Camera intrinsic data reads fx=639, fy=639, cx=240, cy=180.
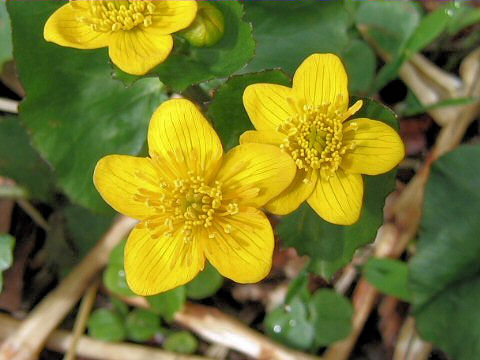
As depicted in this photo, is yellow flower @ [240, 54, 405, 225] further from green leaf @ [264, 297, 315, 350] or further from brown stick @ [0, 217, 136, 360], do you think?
brown stick @ [0, 217, 136, 360]

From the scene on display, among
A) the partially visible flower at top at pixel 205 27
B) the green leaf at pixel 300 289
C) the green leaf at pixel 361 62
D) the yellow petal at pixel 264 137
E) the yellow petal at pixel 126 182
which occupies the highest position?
the partially visible flower at top at pixel 205 27

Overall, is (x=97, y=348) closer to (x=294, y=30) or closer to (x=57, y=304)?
(x=57, y=304)

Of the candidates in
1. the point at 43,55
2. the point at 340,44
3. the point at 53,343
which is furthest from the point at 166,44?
the point at 53,343

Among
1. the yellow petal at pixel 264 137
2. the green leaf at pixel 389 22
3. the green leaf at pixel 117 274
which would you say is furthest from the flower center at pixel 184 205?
the green leaf at pixel 389 22

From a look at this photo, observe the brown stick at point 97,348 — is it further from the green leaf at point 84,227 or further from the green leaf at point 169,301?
the green leaf at point 84,227

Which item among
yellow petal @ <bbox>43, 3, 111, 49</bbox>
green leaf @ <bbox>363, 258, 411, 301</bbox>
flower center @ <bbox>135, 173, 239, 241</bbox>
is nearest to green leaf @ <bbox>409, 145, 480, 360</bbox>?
green leaf @ <bbox>363, 258, 411, 301</bbox>

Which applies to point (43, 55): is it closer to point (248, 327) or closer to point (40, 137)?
point (40, 137)
